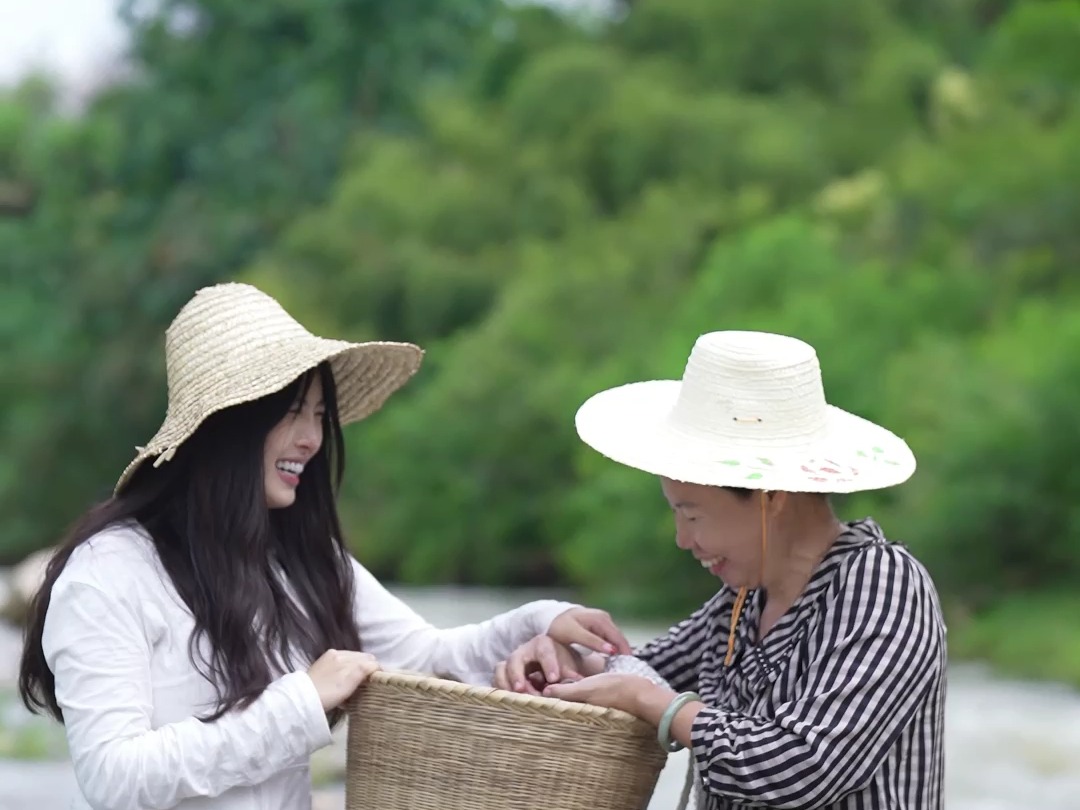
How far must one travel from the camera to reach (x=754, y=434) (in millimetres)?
1892

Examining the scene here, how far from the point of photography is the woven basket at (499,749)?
181 centimetres

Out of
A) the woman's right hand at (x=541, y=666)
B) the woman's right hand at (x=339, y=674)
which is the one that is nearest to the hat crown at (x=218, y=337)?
the woman's right hand at (x=339, y=674)

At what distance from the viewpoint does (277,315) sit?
2.11 metres

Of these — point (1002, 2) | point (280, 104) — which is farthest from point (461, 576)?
point (1002, 2)

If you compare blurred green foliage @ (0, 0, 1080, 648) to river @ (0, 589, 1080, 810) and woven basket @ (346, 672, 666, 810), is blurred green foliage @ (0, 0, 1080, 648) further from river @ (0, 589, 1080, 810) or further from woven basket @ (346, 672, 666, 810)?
woven basket @ (346, 672, 666, 810)

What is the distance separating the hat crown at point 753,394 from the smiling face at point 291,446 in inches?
18.4

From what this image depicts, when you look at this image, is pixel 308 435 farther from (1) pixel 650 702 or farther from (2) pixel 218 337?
(1) pixel 650 702

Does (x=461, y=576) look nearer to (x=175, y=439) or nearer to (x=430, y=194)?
(x=430, y=194)

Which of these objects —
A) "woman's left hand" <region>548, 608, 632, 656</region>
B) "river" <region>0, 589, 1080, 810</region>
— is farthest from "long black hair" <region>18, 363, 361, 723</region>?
"river" <region>0, 589, 1080, 810</region>

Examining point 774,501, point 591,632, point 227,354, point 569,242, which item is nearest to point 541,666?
point 591,632

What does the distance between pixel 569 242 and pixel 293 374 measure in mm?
9682

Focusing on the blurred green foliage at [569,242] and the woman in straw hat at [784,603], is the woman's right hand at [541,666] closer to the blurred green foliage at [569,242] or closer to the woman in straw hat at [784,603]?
the woman in straw hat at [784,603]

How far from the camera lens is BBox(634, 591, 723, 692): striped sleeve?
212cm

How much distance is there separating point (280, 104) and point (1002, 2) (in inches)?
247
